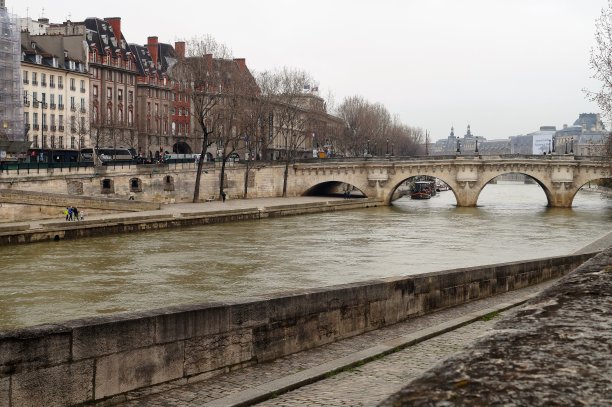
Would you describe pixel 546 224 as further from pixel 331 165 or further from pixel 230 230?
pixel 331 165

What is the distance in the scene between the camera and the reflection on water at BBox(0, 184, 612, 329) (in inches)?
923

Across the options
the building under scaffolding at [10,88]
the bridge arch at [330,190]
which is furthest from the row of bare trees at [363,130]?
the building under scaffolding at [10,88]

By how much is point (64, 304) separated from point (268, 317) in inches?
504

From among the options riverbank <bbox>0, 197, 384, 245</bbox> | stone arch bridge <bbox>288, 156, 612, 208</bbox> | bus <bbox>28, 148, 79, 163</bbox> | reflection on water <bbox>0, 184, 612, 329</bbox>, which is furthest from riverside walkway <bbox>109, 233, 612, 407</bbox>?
bus <bbox>28, 148, 79, 163</bbox>

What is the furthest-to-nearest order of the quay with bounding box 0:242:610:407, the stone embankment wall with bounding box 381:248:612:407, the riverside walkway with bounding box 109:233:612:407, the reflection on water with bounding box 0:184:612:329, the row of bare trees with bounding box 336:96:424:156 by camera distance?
the row of bare trees with bounding box 336:96:424:156, the reflection on water with bounding box 0:184:612:329, the quay with bounding box 0:242:610:407, the riverside walkway with bounding box 109:233:612:407, the stone embankment wall with bounding box 381:248:612:407

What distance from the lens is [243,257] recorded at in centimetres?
3350

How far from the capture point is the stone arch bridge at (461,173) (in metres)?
71.9

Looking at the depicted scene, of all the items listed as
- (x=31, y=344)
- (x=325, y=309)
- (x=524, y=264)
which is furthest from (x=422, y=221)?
(x=31, y=344)

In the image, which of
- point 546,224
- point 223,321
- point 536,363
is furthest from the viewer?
point 546,224

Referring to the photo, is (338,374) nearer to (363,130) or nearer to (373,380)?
(373,380)

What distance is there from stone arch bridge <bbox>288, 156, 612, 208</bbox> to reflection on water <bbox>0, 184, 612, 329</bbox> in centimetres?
1612

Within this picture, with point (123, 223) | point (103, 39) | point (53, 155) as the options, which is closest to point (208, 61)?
point (53, 155)

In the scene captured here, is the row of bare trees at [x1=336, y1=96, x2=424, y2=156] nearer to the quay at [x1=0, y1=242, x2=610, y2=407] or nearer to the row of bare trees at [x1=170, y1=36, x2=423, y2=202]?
the row of bare trees at [x1=170, y1=36, x2=423, y2=202]

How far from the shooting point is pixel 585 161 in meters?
70.8
